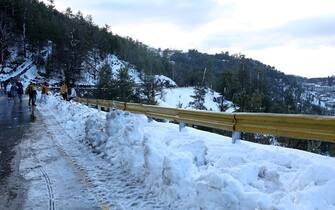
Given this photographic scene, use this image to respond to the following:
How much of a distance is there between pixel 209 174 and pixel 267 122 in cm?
303

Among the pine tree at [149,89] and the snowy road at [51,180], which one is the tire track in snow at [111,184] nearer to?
the snowy road at [51,180]

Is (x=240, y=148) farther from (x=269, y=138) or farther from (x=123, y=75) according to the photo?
(x=123, y=75)

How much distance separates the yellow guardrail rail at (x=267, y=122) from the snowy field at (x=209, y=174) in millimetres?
366

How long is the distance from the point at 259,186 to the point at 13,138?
1094 cm

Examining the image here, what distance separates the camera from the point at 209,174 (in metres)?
6.62

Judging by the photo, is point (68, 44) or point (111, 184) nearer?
point (111, 184)

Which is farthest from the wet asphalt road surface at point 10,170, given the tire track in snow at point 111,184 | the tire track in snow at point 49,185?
the tire track in snow at point 111,184

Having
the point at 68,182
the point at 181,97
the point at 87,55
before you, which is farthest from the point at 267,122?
the point at 87,55

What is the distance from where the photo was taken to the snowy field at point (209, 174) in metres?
5.72

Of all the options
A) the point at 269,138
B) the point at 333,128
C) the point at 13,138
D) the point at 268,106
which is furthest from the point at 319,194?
the point at 268,106

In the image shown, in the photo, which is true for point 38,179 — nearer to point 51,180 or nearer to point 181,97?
point 51,180

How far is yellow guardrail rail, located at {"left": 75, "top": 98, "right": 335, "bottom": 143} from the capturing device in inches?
292

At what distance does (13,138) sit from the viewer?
15.4 metres

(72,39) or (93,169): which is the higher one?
(72,39)
